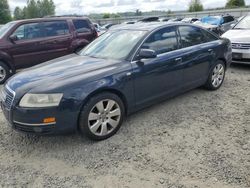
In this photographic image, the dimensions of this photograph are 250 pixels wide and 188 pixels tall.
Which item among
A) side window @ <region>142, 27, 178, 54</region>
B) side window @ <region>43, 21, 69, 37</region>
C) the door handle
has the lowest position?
the door handle

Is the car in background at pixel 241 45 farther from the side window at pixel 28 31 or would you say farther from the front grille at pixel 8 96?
the front grille at pixel 8 96

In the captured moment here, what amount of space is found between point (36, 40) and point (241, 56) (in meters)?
5.66

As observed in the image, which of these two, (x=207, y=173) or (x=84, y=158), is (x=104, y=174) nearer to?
(x=84, y=158)

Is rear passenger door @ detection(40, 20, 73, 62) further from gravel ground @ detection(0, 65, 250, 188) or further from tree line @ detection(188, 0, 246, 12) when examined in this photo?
tree line @ detection(188, 0, 246, 12)

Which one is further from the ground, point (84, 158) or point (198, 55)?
point (198, 55)

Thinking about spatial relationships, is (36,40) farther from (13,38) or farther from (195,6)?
(195,6)

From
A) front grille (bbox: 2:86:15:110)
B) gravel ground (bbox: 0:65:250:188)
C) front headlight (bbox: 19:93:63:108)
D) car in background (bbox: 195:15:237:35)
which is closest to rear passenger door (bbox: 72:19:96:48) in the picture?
gravel ground (bbox: 0:65:250:188)

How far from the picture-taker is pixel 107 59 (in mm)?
3996

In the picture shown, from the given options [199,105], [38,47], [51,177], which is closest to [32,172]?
[51,177]

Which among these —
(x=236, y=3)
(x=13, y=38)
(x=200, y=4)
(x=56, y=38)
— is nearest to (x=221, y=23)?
(x=56, y=38)

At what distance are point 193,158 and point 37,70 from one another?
2553 mm

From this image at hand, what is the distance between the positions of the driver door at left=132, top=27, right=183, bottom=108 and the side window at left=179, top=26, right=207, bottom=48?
0.20 metres

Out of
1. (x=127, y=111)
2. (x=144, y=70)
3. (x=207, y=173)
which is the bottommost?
(x=207, y=173)

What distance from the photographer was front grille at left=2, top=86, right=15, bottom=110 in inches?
130
